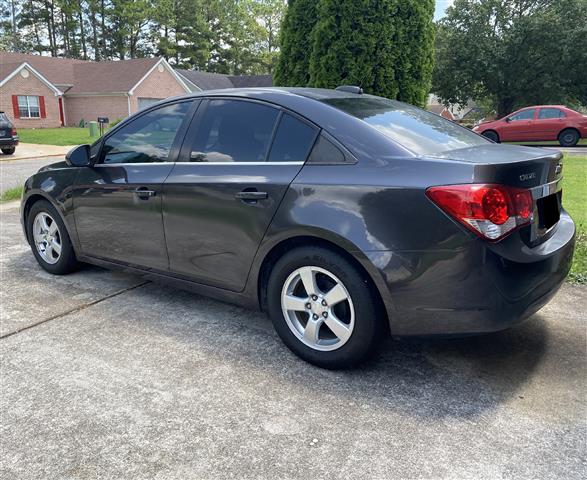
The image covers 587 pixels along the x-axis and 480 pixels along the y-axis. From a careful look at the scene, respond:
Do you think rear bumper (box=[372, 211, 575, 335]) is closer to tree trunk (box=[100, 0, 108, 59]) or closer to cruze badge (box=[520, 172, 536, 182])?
cruze badge (box=[520, 172, 536, 182])

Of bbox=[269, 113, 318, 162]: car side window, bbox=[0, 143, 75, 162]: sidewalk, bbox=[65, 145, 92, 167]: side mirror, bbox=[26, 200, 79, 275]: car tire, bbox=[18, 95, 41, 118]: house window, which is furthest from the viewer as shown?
bbox=[18, 95, 41, 118]: house window

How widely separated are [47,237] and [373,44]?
452cm

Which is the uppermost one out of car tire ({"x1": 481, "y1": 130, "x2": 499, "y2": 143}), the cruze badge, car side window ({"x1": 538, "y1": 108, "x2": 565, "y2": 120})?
car side window ({"x1": 538, "y1": 108, "x2": 565, "y2": 120})

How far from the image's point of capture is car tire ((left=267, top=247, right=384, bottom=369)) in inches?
108

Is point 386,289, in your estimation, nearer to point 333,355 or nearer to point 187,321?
point 333,355

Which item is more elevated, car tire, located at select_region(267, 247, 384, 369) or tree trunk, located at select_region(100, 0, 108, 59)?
tree trunk, located at select_region(100, 0, 108, 59)

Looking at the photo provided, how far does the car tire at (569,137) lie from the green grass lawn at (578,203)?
606cm

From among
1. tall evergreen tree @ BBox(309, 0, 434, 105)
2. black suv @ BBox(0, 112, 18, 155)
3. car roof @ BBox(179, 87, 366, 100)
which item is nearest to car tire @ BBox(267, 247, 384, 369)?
car roof @ BBox(179, 87, 366, 100)

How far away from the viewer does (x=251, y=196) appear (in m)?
3.08

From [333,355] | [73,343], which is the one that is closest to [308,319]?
[333,355]

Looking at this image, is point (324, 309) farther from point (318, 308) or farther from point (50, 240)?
point (50, 240)

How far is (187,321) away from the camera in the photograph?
3.69 metres

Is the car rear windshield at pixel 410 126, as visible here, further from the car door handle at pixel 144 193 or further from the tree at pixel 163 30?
the tree at pixel 163 30

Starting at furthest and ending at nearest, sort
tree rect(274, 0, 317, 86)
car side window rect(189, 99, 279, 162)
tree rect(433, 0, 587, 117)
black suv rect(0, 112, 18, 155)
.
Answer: tree rect(433, 0, 587, 117) → black suv rect(0, 112, 18, 155) → tree rect(274, 0, 317, 86) → car side window rect(189, 99, 279, 162)
